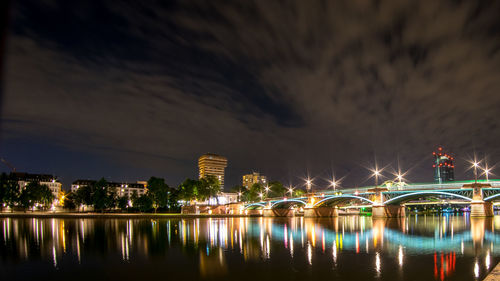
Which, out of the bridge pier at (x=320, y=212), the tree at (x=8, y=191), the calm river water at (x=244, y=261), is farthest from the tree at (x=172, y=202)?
the calm river water at (x=244, y=261)

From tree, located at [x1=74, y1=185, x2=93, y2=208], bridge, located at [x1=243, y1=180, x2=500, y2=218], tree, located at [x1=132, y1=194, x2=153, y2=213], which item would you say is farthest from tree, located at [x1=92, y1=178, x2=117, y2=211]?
bridge, located at [x1=243, y1=180, x2=500, y2=218]

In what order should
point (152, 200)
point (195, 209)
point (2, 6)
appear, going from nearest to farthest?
point (2, 6), point (152, 200), point (195, 209)

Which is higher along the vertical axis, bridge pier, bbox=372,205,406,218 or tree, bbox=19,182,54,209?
tree, bbox=19,182,54,209

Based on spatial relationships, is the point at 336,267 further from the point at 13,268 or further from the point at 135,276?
the point at 13,268

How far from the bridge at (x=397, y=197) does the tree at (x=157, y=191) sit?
35.3 m

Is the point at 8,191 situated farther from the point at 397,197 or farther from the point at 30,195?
the point at 397,197

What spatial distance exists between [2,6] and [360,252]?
3142cm

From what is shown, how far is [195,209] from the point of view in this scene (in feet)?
422

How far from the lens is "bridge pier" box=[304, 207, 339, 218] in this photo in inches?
4277

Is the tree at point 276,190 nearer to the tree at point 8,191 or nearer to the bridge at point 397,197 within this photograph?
the bridge at point 397,197

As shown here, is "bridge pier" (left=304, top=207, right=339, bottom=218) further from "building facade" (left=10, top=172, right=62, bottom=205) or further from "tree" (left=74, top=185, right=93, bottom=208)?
"building facade" (left=10, top=172, right=62, bottom=205)

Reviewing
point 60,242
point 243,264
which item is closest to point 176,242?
point 60,242

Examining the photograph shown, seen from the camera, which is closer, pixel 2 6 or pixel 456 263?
pixel 2 6

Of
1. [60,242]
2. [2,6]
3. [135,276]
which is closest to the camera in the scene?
[2,6]
